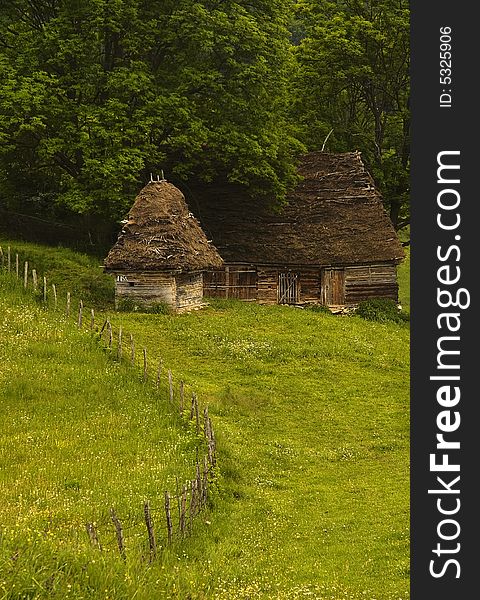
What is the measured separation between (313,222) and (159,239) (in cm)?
1053

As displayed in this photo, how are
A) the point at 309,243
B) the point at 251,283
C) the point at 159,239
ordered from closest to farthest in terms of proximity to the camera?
the point at 159,239 → the point at 309,243 → the point at 251,283

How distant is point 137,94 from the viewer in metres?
36.5

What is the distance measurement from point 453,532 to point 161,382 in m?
14.3

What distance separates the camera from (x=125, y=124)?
35.3m

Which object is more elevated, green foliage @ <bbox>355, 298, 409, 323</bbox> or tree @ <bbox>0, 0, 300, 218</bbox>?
tree @ <bbox>0, 0, 300, 218</bbox>

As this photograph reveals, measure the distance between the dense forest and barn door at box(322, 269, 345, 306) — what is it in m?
5.13

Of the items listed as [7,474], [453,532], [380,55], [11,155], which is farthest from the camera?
[380,55]

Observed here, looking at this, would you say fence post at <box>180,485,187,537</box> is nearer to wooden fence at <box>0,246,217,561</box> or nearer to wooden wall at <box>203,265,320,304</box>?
wooden fence at <box>0,246,217,561</box>

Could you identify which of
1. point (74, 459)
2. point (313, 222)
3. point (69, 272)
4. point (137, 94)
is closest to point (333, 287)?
point (313, 222)

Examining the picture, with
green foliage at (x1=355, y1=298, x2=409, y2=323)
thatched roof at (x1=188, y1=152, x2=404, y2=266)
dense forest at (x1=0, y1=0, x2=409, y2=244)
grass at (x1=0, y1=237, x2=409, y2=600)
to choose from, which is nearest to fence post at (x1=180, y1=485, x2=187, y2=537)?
grass at (x1=0, y1=237, x2=409, y2=600)

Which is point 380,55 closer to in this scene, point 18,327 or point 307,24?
point 307,24

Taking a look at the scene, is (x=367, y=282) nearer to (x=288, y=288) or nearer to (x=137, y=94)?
(x=288, y=288)

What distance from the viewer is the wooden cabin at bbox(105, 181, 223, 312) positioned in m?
32.8

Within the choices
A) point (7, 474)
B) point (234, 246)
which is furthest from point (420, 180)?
point (234, 246)
